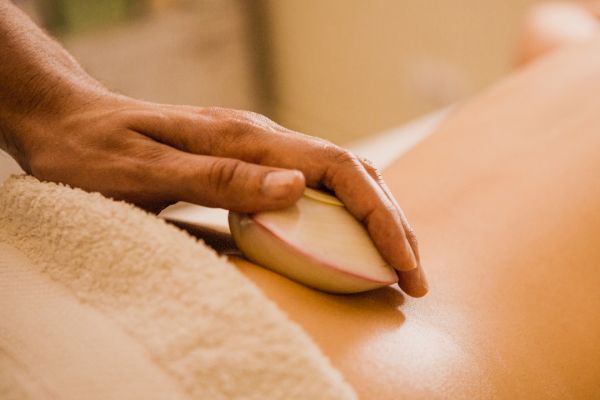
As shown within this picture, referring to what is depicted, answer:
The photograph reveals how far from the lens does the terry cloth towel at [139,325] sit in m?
0.39

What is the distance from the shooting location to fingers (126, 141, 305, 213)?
0.47 m

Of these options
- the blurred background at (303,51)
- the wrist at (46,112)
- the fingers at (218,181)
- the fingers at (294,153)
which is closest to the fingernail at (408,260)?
the fingers at (294,153)

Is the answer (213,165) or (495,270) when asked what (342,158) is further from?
(495,270)

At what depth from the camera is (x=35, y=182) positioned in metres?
0.57

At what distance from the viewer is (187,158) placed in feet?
1.69

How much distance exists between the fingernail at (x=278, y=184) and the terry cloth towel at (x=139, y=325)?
68mm

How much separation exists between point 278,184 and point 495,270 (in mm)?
283

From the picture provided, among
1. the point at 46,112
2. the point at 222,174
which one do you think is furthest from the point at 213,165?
the point at 46,112

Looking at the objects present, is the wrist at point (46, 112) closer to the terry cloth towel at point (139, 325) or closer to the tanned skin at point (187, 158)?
the tanned skin at point (187, 158)

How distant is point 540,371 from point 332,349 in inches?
8.6

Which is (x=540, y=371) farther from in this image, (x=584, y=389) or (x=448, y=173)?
(x=448, y=173)

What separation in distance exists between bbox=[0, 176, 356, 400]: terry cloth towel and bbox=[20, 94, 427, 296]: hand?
1.9 inches

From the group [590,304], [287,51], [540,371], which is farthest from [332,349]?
[287,51]

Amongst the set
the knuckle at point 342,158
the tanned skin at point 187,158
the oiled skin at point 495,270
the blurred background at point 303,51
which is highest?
the knuckle at point 342,158
